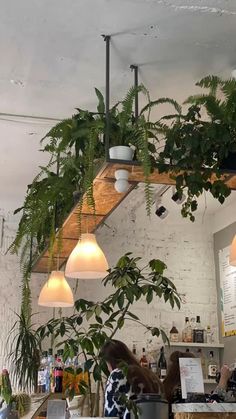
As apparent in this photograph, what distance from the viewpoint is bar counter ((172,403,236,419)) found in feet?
8.98

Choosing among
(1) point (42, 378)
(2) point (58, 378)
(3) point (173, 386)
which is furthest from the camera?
(1) point (42, 378)

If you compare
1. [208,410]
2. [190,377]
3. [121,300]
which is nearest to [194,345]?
[121,300]

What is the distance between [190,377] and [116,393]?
43cm

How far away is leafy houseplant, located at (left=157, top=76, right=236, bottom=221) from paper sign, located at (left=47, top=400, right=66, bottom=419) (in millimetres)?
1683

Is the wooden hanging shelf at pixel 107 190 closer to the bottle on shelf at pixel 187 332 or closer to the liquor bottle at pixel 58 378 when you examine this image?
the liquor bottle at pixel 58 378

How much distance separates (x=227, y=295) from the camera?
6.19 meters

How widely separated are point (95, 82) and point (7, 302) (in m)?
2.99

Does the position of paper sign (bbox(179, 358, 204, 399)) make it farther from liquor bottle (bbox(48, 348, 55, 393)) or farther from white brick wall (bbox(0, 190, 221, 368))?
white brick wall (bbox(0, 190, 221, 368))

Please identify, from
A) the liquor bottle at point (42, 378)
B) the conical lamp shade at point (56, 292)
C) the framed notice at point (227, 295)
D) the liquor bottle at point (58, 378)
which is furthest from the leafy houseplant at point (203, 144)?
the framed notice at point (227, 295)

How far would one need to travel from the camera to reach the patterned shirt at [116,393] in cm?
310

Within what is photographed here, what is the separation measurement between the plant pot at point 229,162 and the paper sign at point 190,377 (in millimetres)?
1044

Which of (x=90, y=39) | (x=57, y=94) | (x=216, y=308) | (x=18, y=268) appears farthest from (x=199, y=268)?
(x=90, y=39)

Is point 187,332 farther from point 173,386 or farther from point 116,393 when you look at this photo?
point 116,393

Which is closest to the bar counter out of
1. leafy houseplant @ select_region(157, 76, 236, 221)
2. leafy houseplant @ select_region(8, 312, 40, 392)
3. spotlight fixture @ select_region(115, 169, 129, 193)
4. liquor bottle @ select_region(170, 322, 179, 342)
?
leafy houseplant @ select_region(157, 76, 236, 221)
